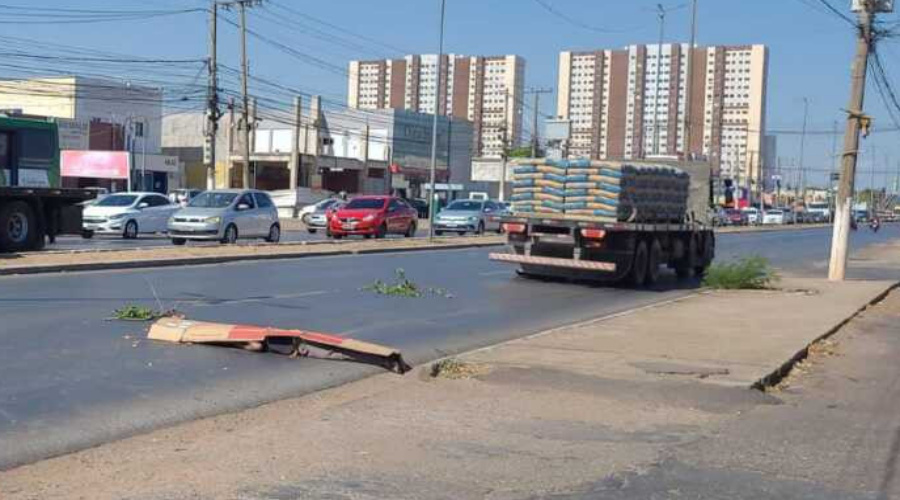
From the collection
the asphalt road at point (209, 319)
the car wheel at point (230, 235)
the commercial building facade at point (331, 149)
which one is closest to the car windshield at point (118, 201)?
the car wheel at point (230, 235)

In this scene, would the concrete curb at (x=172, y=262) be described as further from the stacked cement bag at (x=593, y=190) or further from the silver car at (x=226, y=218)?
the stacked cement bag at (x=593, y=190)

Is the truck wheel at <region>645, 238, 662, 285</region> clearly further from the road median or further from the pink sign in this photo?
the pink sign

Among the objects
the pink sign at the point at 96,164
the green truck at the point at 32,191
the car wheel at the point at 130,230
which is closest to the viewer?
the green truck at the point at 32,191

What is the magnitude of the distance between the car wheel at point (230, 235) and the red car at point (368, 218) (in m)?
7.18

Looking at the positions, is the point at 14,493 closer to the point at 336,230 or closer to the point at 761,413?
the point at 761,413

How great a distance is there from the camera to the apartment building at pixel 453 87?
10225 centimetres

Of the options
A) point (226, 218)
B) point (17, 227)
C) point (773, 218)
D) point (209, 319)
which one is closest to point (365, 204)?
point (226, 218)

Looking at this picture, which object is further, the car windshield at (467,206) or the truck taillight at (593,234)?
the car windshield at (467,206)

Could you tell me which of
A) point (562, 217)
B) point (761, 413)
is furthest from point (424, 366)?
point (562, 217)

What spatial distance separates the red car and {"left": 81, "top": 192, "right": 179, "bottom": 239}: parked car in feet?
18.0

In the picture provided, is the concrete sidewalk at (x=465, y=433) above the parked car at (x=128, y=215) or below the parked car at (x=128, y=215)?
below

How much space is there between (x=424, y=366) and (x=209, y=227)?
65.3ft

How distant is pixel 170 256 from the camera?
22.8m

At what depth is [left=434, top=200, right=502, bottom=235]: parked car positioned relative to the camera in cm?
4509
